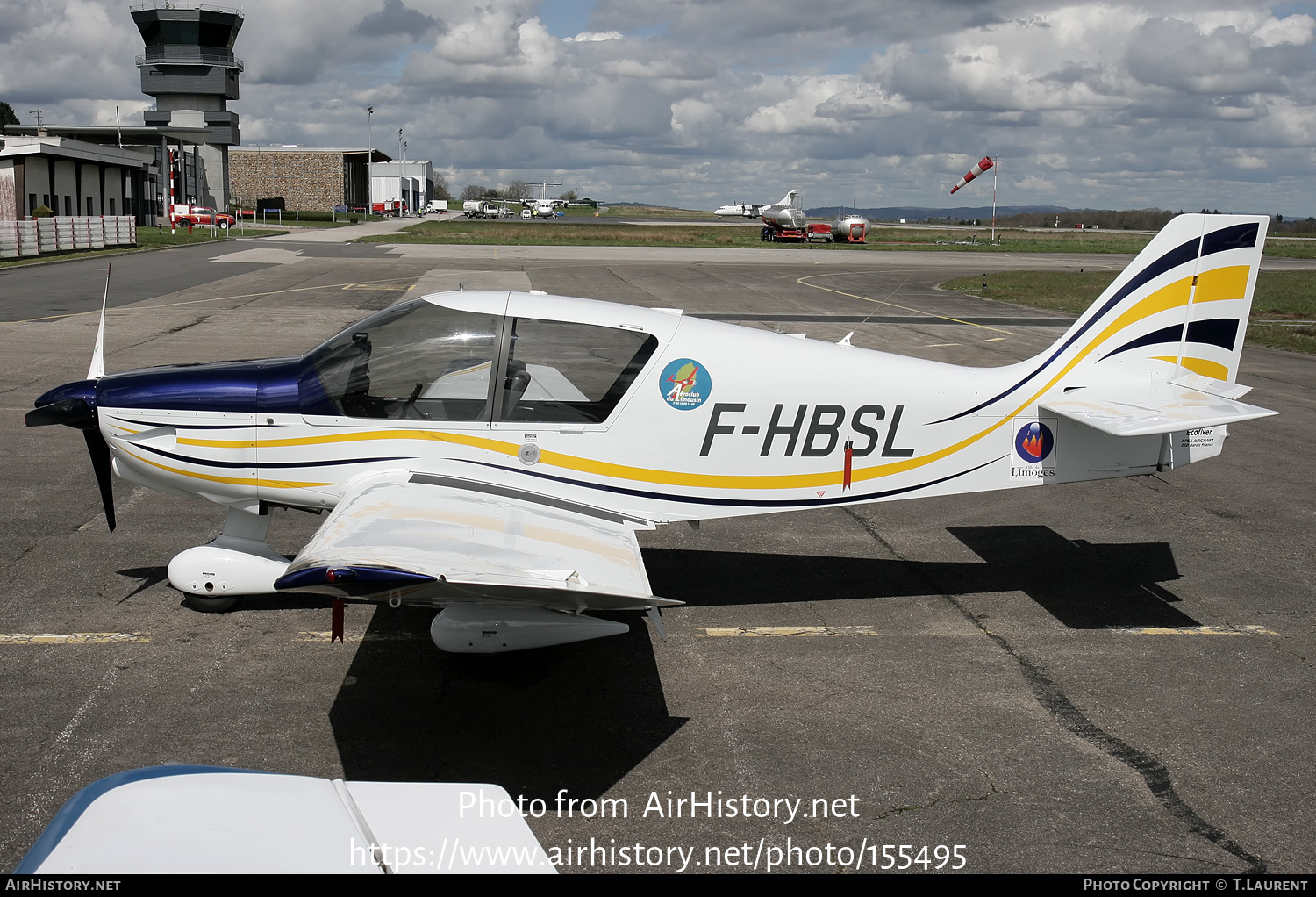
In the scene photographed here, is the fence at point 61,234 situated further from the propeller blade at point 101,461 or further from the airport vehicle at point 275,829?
the airport vehicle at point 275,829

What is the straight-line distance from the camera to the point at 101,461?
6.74 meters

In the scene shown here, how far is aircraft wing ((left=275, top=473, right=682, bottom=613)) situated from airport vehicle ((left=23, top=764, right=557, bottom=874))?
5.38ft

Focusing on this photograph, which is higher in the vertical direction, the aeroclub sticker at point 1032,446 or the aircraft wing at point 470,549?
the aeroclub sticker at point 1032,446

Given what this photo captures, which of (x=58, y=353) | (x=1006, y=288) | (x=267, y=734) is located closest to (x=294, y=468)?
(x=267, y=734)

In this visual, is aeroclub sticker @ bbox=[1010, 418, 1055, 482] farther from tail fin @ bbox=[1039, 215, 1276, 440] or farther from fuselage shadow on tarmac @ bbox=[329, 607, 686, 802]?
fuselage shadow on tarmac @ bbox=[329, 607, 686, 802]

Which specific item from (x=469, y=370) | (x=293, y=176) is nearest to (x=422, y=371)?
(x=469, y=370)

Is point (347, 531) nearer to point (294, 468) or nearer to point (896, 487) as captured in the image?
point (294, 468)

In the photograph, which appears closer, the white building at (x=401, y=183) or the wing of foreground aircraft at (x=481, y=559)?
the wing of foreground aircraft at (x=481, y=559)

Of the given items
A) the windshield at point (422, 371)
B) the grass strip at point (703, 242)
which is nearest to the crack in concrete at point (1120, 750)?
the windshield at point (422, 371)

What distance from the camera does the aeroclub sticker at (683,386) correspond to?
6562mm

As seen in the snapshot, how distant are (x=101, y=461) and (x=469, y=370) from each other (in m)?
2.64

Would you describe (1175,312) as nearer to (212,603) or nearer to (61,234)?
(212,603)

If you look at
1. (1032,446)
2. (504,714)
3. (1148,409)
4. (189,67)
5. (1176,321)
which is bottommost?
(504,714)

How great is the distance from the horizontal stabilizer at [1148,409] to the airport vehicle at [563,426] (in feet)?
0.09
